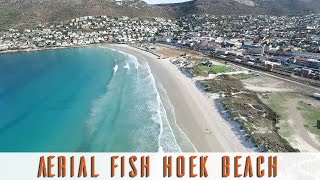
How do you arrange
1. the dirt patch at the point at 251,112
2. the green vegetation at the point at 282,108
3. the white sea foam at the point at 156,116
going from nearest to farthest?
the dirt patch at the point at 251,112, the white sea foam at the point at 156,116, the green vegetation at the point at 282,108

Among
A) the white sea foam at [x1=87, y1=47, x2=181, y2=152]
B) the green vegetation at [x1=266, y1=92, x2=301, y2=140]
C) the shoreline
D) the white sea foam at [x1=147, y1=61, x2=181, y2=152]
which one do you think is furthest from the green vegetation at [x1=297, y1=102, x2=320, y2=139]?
the white sea foam at [x1=87, y1=47, x2=181, y2=152]

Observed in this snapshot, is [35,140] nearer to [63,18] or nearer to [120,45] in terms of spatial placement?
[120,45]

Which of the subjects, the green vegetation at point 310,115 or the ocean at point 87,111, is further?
the green vegetation at point 310,115

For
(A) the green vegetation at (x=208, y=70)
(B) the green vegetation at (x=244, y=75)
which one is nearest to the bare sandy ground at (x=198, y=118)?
(A) the green vegetation at (x=208, y=70)

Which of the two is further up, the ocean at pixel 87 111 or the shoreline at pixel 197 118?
the shoreline at pixel 197 118

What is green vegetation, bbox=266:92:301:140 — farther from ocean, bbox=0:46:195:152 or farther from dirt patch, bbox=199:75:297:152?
ocean, bbox=0:46:195:152

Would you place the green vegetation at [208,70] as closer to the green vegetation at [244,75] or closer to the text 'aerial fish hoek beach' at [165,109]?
the text 'aerial fish hoek beach' at [165,109]

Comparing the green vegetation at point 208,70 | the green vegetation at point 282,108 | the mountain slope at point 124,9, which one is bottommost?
the green vegetation at point 208,70
